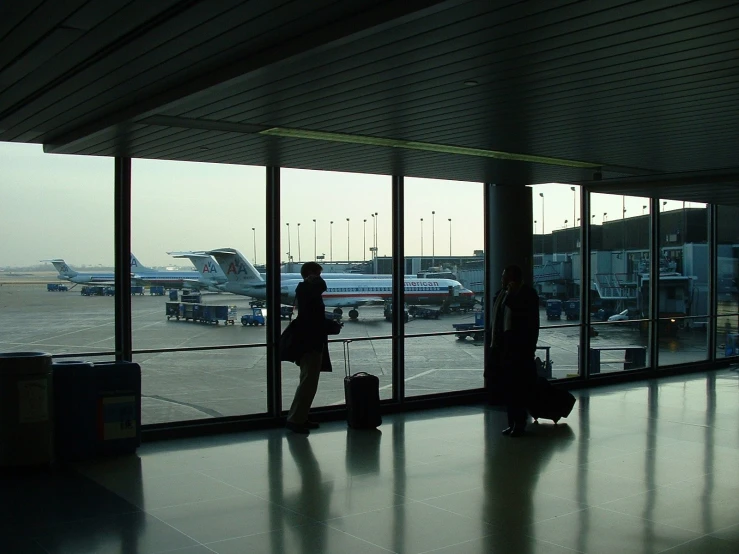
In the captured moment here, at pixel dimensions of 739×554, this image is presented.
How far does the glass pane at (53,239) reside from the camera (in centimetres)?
830

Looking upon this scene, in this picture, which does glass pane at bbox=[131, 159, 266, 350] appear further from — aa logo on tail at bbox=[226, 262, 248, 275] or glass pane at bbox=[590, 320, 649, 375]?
glass pane at bbox=[590, 320, 649, 375]

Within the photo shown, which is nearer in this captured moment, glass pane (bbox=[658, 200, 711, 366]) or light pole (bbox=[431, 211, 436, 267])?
light pole (bbox=[431, 211, 436, 267])

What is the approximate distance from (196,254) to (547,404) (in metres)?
4.74

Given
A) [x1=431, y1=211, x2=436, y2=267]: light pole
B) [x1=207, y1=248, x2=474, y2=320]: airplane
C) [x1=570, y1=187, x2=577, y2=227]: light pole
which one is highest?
[x1=570, y1=187, x2=577, y2=227]: light pole

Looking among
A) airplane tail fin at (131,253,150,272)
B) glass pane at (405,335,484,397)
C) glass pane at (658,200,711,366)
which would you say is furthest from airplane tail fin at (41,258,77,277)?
glass pane at (658,200,711,366)

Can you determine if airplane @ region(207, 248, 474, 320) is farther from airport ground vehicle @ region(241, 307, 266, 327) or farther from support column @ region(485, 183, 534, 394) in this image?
support column @ region(485, 183, 534, 394)

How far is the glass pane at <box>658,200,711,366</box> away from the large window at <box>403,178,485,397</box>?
4473 millimetres

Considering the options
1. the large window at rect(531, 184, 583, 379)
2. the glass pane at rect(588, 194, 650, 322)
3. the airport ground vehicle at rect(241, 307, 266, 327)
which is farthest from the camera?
the glass pane at rect(588, 194, 650, 322)

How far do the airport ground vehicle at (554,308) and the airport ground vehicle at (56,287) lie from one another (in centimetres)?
785

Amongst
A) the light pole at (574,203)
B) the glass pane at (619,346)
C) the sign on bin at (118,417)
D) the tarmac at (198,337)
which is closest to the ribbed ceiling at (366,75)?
the tarmac at (198,337)

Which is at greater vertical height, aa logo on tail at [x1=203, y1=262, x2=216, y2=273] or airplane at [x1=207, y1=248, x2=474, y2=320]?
aa logo on tail at [x1=203, y1=262, x2=216, y2=273]

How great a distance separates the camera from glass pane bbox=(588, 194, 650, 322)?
13.5 meters

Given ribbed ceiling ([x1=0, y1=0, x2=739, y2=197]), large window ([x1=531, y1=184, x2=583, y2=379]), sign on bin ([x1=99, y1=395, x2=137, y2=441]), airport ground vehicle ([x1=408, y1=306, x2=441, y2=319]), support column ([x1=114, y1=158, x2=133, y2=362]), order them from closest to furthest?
1. ribbed ceiling ([x1=0, y1=0, x2=739, y2=197])
2. sign on bin ([x1=99, y1=395, x2=137, y2=441])
3. support column ([x1=114, y1=158, x2=133, y2=362])
4. airport ground vehicle ([x1=408, y1=306, x2=441, y2=319])
5. large window ([x1=531, y1=184, x2=583, y2=379])

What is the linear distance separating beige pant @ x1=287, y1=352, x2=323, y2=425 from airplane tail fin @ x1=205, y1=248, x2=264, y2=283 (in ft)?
4.88
